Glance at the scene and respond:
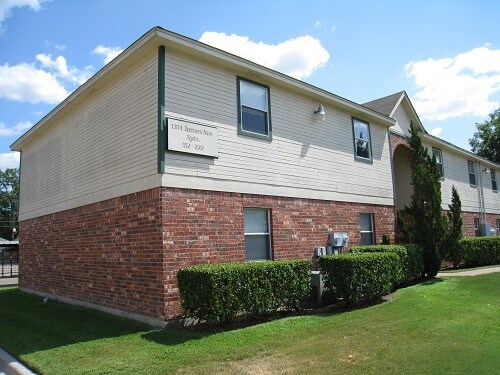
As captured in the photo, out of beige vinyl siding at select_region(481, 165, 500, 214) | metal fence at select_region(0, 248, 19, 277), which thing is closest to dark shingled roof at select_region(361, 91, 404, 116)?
beige vinyl siding at select_region(481, 165, 500, 214)

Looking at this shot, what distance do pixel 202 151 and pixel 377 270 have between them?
15.7 ft

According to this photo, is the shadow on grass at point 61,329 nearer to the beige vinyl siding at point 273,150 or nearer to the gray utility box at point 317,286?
the beige vinyl siding at point 273,150

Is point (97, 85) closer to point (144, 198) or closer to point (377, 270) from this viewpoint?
point (144, 198)

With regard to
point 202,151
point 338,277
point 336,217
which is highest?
point 202,151

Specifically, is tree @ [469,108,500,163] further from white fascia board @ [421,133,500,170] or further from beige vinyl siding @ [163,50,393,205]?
beige vinyl siding @ [163,50,393,205]

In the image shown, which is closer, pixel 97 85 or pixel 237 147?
pixel 237 147

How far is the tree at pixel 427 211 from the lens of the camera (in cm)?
1320

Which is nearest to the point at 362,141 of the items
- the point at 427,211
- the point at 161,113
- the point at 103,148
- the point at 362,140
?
the point at 362,140

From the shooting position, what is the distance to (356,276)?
30.7 feet

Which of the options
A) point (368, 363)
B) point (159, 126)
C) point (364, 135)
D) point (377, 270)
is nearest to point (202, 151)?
point (159, 126)

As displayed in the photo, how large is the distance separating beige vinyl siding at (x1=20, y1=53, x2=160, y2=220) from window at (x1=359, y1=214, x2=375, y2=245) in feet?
25.7

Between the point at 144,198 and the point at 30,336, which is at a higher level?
the point at 144,198

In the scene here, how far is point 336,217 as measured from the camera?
12812 mm

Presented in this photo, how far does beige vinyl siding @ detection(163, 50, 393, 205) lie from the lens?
927 centimetres
